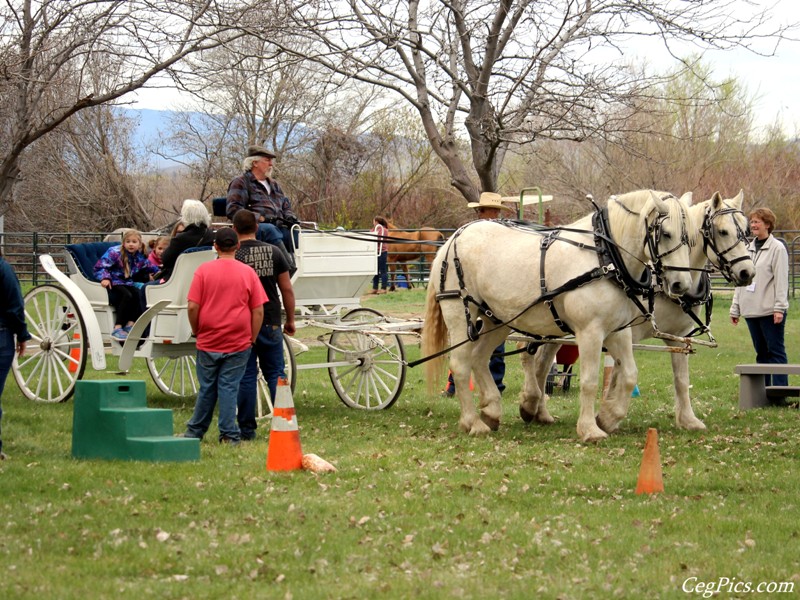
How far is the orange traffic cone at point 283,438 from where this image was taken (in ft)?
24.4

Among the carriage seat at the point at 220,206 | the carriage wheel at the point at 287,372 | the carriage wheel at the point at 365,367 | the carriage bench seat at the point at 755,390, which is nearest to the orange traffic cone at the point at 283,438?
the carriage wheel at the point at 287,372

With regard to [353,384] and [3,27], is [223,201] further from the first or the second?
[3,27]

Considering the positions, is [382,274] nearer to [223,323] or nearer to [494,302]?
[494,302]

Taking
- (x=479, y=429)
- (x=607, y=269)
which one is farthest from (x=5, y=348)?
(x=607, y=269)

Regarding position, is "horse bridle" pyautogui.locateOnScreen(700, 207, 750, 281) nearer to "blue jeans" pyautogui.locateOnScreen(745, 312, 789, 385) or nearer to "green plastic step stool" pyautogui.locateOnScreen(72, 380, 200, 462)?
"blue jeans" pyautogui.locateOnScreen(745, 312, 789, 385)

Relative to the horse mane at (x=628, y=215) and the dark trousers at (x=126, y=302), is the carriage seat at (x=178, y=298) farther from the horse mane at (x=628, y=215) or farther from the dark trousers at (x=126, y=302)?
the horse mane at (x=628, y=215)

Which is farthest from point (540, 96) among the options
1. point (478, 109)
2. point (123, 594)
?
point (123, 594)

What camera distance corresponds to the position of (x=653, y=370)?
14500 mm

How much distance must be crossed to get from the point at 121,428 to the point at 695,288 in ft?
16.6

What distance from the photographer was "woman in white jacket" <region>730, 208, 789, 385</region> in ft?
37.0

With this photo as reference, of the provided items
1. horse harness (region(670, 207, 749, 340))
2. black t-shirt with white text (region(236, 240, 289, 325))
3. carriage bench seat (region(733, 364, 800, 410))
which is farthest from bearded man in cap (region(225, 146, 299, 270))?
carriage bench seat (region(733, 364, 800, 410))

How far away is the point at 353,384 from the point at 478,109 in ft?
13.5

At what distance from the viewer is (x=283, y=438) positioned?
24.5 ft

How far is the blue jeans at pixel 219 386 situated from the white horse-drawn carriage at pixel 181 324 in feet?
4.69
